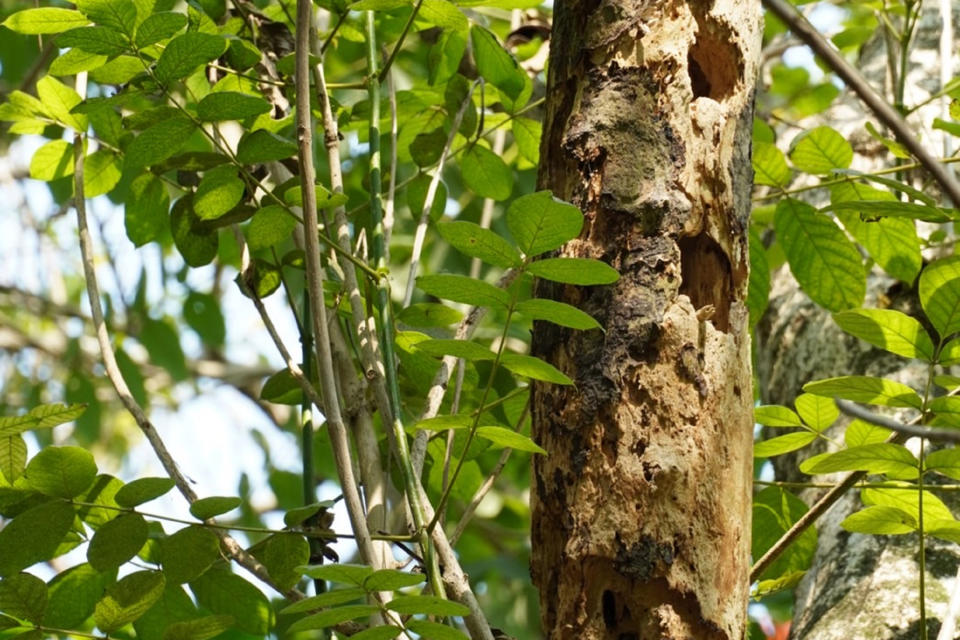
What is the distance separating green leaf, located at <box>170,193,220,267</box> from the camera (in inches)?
50.9

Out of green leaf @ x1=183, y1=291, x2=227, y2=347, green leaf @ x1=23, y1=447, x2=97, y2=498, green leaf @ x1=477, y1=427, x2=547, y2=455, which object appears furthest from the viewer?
green leaf @ x1=183, y1=291, x2=227, y2=347

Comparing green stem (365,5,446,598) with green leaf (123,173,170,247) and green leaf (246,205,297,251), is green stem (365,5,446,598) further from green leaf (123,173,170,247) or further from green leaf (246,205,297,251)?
green leaf (123,173,170,247)

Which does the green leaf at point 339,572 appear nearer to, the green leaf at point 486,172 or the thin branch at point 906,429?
the thin branch at point 906,429

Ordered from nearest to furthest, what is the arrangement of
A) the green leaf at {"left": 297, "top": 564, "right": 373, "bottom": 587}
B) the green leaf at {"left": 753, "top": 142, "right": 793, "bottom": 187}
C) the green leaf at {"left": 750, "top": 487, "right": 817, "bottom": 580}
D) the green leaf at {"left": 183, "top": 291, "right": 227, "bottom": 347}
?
1. the green leaf at {"left": 297, "top": 564, "right": 373, "bottom": 587}
2. the green leaf at {"left": 750, "top": 487, "right": 817, "bottom": 580}
3. the green leaf at {"left": 753, "top": 142, "right": 793, "bottom": 187}
4. the green leaf at {"left": 183, "top": 291, "right": 227, "bottom": 347}

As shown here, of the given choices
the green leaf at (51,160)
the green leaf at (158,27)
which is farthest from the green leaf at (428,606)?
the green leaf at (51,160)

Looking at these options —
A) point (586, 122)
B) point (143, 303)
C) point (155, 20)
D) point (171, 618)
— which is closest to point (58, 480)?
point (171, 618)

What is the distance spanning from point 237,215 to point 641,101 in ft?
1.52

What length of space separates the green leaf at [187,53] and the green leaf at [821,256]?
27.5 inches

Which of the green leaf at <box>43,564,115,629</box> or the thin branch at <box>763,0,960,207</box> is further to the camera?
the green leaf at <box>43,564,115,629</box>

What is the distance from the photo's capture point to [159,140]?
41.0 inches

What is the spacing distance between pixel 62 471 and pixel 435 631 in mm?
379

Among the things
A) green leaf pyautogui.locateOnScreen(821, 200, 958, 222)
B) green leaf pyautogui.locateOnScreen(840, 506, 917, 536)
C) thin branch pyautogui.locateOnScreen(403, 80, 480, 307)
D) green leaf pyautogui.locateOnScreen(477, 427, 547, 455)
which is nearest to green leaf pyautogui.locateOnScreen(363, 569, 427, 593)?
green leaf pyautogui.locateOnScreen(477, 427, 547, 455)

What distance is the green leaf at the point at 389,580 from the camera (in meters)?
0.78

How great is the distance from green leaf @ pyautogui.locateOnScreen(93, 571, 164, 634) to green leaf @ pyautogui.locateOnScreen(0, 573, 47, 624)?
49 millimetres
